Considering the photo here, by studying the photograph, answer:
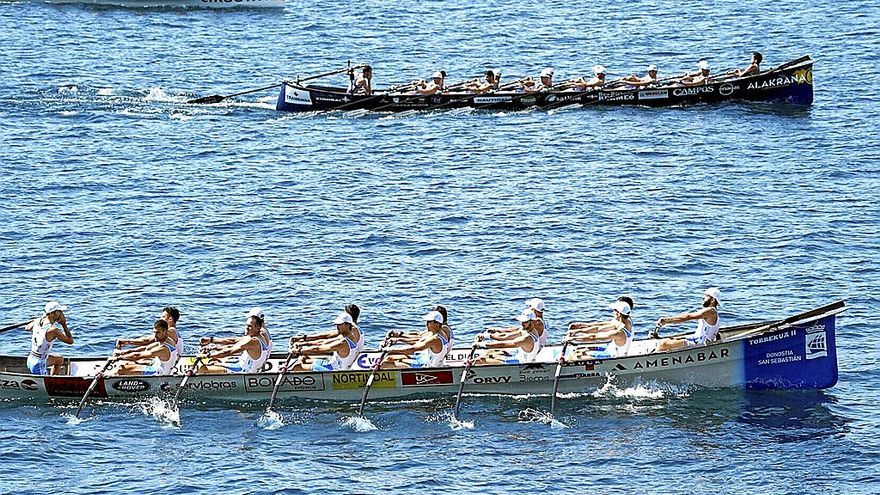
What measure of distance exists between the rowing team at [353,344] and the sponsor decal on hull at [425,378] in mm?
290

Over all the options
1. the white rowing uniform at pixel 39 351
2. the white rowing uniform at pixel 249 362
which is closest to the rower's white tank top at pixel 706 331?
the white rowing uniform at pixel 249 362

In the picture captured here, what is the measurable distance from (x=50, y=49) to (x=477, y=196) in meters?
32.0

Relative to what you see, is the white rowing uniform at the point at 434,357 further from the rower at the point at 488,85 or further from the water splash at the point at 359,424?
the rower at the point at 488,85

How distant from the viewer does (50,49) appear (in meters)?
82.8

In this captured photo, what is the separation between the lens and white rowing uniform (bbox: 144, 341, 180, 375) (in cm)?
4294

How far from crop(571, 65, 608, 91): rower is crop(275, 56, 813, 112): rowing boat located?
572 millimetres

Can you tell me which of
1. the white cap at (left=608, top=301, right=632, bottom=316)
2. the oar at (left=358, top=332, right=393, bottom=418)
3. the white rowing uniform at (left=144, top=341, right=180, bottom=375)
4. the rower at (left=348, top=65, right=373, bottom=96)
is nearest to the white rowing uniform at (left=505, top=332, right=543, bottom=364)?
the white cap at (left=608, top=301, right=632, bottom=316)

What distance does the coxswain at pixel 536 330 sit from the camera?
42750mm

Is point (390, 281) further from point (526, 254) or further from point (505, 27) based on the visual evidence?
point (505, 27)

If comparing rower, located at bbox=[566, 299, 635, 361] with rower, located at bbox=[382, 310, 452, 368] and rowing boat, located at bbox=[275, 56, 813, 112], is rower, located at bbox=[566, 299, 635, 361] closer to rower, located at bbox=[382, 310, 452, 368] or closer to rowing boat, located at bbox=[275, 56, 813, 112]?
rower, located at bbox=[382, 310, 452, 368]

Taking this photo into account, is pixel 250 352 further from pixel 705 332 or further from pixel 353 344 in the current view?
pixel 705 332

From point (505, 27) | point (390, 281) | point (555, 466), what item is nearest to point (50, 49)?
point (505, 27)

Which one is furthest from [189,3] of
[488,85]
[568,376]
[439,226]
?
[568,376]

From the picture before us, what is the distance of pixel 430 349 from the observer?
42.8 metres
